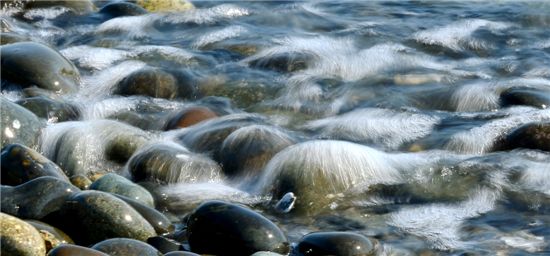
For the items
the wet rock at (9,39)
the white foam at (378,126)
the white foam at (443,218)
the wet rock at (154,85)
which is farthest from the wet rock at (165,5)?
the white foam at (443,218)

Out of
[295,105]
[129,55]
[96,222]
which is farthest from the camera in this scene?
[129,55]

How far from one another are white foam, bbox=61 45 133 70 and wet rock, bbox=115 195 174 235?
374 cm

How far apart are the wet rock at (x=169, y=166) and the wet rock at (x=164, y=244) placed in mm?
1140

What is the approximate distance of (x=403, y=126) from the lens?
6.82m

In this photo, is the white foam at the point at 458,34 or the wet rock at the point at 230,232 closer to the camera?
the wet rock at the point at 230,232

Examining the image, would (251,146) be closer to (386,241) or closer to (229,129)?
(229,129)

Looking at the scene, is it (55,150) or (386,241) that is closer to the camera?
(386,241)

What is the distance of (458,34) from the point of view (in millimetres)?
9539

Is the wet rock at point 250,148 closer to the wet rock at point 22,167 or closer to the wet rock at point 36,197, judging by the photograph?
the wet rock at point 22,167

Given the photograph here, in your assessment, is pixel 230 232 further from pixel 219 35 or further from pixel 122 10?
pixel 122 10

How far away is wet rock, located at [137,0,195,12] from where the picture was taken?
10938 mm

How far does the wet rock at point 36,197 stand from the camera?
4.61m

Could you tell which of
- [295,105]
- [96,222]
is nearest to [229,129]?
[295,105]

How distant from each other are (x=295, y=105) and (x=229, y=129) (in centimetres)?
107
